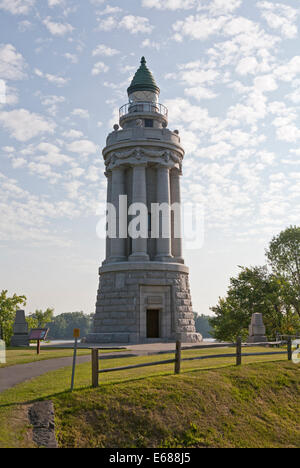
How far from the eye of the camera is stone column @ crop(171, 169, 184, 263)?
41.0m


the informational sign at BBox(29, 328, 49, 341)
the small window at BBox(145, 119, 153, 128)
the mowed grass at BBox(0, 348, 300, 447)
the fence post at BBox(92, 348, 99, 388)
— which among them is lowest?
the mowed grass at BBox(0, 348, 300, 447)

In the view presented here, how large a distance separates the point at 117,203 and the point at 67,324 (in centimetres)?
13311

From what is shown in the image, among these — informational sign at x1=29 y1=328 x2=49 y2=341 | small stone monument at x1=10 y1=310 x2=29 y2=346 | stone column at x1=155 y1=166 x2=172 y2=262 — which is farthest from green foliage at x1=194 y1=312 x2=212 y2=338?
informational sign at x1=29 y1=328 x2=49 y2=341

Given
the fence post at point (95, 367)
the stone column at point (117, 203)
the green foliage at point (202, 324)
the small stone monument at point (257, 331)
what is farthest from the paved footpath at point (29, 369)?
the green foliage at point (202, 324)

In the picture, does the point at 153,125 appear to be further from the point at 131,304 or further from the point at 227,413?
the point at 227,413

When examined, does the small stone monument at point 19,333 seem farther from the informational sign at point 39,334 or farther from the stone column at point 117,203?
the stone column at point 117,203

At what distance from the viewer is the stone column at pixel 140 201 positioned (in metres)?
38.1

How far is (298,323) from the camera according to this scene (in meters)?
48.7

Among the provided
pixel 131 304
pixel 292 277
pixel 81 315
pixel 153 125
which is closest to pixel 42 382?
pixel 131 304

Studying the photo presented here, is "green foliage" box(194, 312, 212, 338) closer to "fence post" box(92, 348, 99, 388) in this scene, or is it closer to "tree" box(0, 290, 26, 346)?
"tree" box(0, 290, 26, 346)

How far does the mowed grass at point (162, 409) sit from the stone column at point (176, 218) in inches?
880

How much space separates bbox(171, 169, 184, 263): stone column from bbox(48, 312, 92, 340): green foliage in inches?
4812

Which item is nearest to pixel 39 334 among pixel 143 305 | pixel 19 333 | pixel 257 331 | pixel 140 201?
pixel 19 333

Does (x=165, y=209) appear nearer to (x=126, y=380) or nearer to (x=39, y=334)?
(x=39, y=334)
